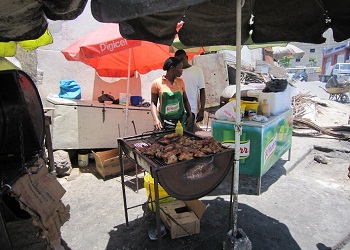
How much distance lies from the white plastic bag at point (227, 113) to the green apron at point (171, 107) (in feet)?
2.54

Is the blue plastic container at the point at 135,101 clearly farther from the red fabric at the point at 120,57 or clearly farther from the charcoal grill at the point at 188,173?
the charcoal grill at the point at 188,173

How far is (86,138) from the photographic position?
18.4 ft

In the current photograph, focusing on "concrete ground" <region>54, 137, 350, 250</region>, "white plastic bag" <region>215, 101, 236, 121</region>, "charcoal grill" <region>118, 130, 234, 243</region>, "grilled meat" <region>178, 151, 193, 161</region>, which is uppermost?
"white plastic bag" <region>215, 101, 236, 121</region>

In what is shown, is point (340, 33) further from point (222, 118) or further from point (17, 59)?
point (17, 59)

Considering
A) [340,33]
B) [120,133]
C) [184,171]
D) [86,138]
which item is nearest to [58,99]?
[86,138]

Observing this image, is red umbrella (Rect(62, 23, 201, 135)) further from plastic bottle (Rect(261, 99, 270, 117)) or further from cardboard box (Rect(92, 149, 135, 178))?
plastic bottle (Rect(261, 99, 270, 117))

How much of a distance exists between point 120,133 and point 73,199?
1.91 metres

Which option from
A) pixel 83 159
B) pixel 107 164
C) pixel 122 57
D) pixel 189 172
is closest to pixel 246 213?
pixel 189 172

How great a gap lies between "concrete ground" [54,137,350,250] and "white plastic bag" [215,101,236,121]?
4.38 feet

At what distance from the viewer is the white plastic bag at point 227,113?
424 cm

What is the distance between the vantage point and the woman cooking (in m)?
3.96

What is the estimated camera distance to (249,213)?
381cm

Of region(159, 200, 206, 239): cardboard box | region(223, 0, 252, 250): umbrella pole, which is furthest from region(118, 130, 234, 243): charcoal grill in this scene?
region(159, 200, 206, 239): cardboard box

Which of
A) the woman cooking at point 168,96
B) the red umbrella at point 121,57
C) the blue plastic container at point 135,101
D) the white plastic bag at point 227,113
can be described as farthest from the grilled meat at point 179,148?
the blue plastic container at point 135,101
